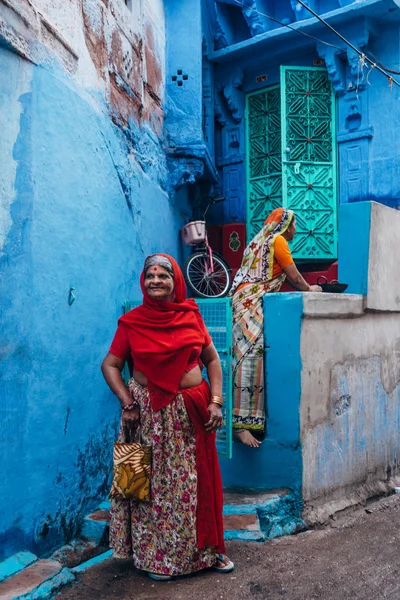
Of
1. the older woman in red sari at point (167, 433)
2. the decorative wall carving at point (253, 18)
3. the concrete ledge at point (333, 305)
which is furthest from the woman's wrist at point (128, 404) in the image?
the decorative wall carving at point (253, 18)

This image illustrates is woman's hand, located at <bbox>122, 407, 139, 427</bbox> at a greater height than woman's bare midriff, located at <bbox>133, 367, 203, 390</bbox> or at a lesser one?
lesser

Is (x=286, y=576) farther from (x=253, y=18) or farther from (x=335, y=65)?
(x=253, y=18)

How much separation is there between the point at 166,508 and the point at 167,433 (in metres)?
0.35

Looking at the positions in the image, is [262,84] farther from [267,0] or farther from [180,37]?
[180,37]

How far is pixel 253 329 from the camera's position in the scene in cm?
405

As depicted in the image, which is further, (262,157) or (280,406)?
(262,157)

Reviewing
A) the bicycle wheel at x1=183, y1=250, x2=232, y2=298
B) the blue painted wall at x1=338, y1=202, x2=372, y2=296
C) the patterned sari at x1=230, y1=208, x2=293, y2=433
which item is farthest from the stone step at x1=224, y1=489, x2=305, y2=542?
the bicycle wheel at x1=183, y1=250, x2=232, y2=298

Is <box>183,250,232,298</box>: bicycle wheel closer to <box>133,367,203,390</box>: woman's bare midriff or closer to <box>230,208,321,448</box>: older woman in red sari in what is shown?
<box>230,208,321,448</box>: older woman in red sari

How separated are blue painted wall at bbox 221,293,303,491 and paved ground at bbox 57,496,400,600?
0.45 m

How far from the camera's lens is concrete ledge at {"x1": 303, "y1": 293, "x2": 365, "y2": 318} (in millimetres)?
3945

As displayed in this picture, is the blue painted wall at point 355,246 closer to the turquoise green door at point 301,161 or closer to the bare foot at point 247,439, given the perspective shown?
the bare foot at point 247,439

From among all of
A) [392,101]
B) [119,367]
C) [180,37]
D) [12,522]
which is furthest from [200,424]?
[392,101]

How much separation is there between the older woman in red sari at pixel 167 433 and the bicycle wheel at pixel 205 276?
3.67 metres

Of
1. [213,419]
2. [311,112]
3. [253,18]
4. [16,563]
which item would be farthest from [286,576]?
[253,18]
